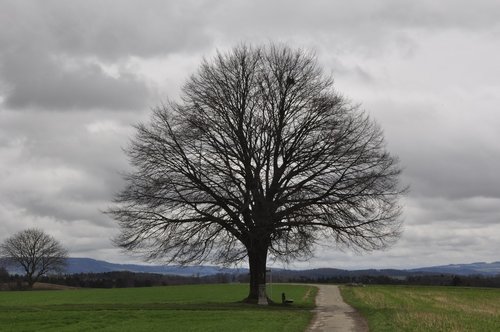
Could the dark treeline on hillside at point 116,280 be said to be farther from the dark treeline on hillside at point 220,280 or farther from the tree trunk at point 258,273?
the tree trunk at point 258,273

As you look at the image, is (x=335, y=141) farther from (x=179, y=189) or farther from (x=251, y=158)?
(x=179, y=189)

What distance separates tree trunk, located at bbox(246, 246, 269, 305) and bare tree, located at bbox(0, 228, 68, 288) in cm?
8475

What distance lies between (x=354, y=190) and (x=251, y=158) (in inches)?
253

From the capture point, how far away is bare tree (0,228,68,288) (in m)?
110

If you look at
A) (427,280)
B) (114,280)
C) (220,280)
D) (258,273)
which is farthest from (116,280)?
(258,273)

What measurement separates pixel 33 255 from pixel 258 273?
288ft

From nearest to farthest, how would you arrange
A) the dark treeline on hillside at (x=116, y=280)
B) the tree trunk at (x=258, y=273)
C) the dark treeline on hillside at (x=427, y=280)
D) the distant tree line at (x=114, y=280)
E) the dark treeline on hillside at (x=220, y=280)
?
the tree trunk at (x=258, y=273) → the dark treeline on hillside at (x=427, y=280) → the dark treeline on hillside at (x=220, y=280) → the distant tree line at (x=114, y=280) → the dark treeline on hillside at (x=116, y=280)

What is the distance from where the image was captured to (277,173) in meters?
35.1

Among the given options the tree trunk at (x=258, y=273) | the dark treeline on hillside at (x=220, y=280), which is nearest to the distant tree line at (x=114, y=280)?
the dark treeline on hillside at (x=220, y=280)

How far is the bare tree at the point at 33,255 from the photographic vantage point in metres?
110

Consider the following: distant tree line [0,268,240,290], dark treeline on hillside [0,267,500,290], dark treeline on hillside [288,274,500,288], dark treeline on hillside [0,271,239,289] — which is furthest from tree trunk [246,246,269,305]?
dark treeline on hillside [0,271,239,289]

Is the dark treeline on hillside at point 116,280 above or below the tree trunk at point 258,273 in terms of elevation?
above

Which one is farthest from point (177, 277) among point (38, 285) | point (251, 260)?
point (251, 260)

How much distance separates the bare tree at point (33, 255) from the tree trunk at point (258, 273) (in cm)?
8475
